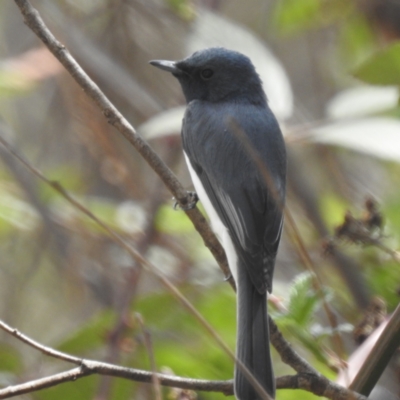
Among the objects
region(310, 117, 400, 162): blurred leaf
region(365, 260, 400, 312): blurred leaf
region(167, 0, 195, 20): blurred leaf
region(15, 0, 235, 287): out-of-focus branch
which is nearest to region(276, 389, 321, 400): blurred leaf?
region(365, 260, 400, 312): blurred leaf

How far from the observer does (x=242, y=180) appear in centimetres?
264

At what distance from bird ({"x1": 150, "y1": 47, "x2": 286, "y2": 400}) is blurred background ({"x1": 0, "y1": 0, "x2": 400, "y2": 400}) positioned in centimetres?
11

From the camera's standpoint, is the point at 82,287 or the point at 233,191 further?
the point at 82,287

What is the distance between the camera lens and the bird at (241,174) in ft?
6.98

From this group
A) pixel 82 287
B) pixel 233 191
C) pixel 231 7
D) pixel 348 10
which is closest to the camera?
pixel 233 191

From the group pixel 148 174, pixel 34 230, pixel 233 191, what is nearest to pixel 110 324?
pixel 233 191

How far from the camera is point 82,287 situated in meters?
4.59

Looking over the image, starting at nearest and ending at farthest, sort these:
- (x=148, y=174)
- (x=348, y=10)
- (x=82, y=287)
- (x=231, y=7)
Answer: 1. (x=348, y=10)
2. (x=82, y=287)
3. (x=148, y=174)
4. (x=231, y=7)

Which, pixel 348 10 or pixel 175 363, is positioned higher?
pixel 348 10

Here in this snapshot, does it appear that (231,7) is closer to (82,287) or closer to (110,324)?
(82,287)

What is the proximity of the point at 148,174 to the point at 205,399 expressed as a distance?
8.03ft

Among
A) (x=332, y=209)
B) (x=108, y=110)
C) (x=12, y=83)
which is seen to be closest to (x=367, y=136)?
(x=108, y=110)

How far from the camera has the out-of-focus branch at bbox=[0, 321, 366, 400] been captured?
167cm

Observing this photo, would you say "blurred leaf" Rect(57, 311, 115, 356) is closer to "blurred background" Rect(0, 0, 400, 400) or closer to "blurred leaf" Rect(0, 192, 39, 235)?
"blurred background" Rect(0, 0, 400, 400)
